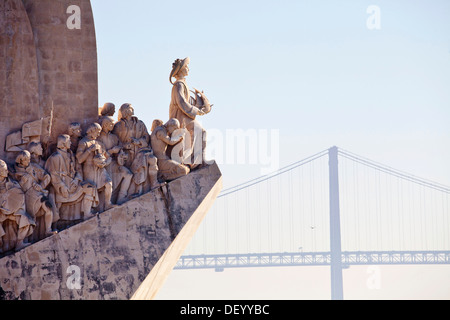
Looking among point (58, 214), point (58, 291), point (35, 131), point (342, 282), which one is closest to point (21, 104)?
point (35, 131)

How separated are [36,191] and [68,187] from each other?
1.37 ft

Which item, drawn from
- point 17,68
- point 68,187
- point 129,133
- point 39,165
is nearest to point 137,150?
point 129,133

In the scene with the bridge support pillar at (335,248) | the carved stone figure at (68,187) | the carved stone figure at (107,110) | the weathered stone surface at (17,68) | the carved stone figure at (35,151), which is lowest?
the bridge support pillar at (335,248)

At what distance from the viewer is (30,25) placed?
568 inches

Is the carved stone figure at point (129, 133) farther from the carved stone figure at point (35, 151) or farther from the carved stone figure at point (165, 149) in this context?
the carved stone figure at point (35, 151)

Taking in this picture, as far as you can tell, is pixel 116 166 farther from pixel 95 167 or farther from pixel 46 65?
pixel 46 65

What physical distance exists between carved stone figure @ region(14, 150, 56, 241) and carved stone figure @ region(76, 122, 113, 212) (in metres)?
0.51

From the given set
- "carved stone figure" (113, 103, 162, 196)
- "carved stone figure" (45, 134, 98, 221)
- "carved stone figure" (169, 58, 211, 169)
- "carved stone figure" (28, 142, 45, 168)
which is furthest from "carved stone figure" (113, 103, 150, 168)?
"carved stone figure" (28, 142, 45, 168)

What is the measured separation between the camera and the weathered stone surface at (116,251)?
45.0 feet

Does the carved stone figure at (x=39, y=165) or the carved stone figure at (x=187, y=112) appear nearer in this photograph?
the carved stone figure at (x=39, y=165)

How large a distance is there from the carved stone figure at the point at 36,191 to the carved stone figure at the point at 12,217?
3.7 inches

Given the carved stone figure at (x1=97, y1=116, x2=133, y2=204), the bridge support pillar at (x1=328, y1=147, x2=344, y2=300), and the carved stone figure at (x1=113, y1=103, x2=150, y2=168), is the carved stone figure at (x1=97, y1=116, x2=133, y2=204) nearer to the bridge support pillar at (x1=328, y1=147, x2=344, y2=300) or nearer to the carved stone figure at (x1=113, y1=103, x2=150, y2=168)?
the carved stone figure at (x1=113, y1=103, x2=150, y2=168)

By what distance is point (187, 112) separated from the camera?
48.7 ft

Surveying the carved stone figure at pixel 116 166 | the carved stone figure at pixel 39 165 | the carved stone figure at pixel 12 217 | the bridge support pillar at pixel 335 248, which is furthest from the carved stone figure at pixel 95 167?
the bridge support pillar at pixel 335 248
